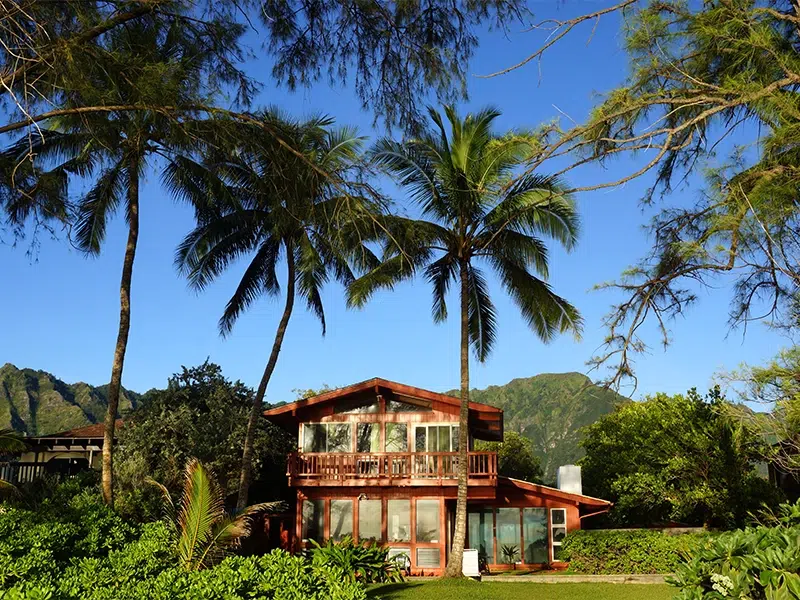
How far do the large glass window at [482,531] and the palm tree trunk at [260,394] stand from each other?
661 cm

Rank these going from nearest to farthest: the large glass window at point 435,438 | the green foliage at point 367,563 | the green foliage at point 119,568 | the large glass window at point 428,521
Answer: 1. the green foliage at point 119,568
2. the green foliage at point 367,563
3. the large glass window at point 428,521
4. the large glass window at point 435,438

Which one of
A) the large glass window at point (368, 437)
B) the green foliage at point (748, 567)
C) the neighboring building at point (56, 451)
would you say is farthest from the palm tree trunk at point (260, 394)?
the green foliage at point (748, 567)

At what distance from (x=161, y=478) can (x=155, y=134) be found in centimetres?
1438

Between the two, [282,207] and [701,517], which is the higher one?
[282,207]

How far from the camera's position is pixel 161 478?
20.9 metres

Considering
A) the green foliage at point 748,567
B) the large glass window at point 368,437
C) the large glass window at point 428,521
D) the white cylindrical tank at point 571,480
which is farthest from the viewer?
the white cylindrical tank at point 571,480

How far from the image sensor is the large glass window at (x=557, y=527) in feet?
70.7

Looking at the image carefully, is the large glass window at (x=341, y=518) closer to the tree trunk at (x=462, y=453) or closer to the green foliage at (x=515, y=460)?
the tree trunk at (x=462, y=453)

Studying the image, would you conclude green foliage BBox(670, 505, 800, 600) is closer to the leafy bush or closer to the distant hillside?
the leafy bush

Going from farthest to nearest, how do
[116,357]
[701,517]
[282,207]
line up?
[701,517], [116,357], [282,207]

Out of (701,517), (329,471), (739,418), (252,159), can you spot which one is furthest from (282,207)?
(701,517)

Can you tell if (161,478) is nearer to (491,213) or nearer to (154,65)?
(491,213)

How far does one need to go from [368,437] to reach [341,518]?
245 centimetres

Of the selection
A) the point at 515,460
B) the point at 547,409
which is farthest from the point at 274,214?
the point at 547,409
